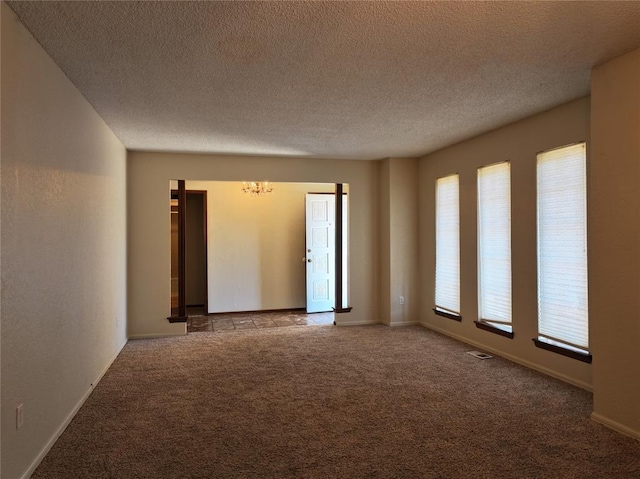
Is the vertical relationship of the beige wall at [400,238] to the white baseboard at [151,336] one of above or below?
above

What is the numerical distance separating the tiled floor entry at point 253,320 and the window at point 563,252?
329cm

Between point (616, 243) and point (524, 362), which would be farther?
point (524, 362)

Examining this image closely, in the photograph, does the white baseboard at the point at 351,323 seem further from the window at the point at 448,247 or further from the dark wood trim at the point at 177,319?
the dark wood trim at the point at 177,319

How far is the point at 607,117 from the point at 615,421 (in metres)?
1.96

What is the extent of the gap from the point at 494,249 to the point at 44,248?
406 centimetres

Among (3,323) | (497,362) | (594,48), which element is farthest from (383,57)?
(497,362)

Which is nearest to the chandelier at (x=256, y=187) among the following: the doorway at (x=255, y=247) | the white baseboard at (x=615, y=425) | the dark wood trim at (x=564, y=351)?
the doorway at (x=255, y=247)

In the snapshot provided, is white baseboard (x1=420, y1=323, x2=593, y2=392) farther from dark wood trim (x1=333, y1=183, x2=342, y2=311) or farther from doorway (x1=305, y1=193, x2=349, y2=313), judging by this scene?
doorway (x1=305, y1=193, x2=349, y2=313)

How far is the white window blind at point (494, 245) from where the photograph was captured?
179 inches

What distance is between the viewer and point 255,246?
25.4 feet

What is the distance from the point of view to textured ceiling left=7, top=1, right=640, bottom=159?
2.25m

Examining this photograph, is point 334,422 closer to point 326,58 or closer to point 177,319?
point 326,58

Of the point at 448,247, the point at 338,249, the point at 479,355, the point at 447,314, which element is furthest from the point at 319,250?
the point at 479,355

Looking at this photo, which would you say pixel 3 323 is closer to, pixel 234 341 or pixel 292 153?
pixel 234 341
